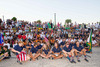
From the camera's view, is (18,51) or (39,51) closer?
(18,51)

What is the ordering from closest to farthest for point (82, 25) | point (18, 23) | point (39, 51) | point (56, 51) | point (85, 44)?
1. point (56, 51)
2. point (39, 51)
3. point (85, 44)
4. point (18, 23)
5. point (82, 25)

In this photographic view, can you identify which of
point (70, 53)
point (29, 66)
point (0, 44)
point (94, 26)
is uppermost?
point (94, 26)

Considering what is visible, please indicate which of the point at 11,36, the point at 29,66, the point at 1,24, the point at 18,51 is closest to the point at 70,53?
the point at 29,66

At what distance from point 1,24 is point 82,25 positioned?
16.9 metres

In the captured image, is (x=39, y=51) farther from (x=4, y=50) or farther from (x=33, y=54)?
(x=4, y=50)

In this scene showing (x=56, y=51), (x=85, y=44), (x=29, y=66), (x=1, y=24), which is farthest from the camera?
(x=1, y=24)

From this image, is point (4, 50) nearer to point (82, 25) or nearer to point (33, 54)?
point (33, 54)

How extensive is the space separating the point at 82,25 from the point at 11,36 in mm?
15286

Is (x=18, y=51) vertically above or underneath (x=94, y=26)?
underneath

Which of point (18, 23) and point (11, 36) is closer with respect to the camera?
point (11, 36)

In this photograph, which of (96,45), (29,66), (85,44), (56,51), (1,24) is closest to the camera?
(29,66)

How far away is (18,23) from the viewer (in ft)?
67.5

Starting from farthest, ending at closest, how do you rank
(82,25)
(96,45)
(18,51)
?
(82,25)
(96,45)
(18,51)

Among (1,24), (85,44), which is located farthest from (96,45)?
(1,24)
